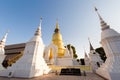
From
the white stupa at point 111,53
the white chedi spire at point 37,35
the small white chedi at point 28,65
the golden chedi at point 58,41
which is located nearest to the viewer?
the white stupa at point 111,53

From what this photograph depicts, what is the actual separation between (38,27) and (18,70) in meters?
5.69

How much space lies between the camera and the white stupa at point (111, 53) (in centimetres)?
581

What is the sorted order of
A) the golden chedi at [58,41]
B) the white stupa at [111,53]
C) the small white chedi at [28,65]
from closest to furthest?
the white stupa at [111,53], the small white chedi at [28,65], the golden chedi at [58,41]

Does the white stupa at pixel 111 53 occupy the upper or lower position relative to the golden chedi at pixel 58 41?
lower

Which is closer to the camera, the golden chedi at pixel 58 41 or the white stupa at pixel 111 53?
the white stupa at pixel 111 53

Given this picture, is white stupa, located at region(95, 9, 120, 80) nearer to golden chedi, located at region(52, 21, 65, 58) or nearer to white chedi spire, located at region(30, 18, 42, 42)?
white chedi spire, located at region(30, 18, 42, 42)

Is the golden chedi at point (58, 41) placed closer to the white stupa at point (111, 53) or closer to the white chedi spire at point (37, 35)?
the white chedi spire at point (37, 35)

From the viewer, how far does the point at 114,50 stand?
7.09m

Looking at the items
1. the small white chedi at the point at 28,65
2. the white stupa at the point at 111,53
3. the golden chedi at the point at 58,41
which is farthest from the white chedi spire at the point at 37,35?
the golden chedi at the point at 58,41

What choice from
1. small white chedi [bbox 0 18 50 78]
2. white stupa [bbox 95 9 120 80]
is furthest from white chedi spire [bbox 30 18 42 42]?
white stupa [bbox 95 9 120 80]

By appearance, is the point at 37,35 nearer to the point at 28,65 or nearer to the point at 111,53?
the point at 28,65

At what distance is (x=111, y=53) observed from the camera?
7145 mm

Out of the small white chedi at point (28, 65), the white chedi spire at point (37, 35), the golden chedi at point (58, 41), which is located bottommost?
the small white chedi at point (28, 65)

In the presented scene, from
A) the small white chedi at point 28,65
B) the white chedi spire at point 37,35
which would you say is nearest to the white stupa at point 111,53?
the small white chedi at point 28,65
